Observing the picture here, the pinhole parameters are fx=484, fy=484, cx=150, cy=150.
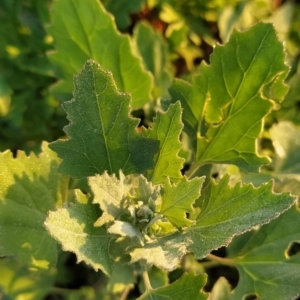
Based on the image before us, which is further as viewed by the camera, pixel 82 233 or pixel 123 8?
pixel 123 8

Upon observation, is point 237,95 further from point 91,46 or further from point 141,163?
point 91,46

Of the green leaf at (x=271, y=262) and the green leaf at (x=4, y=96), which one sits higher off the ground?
the green leaf at (x=4, y=96)

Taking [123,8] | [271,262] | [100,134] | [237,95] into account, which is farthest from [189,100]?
[123,8]

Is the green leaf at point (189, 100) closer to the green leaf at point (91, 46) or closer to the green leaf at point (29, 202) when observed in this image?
the green leaf at point (91, 46)

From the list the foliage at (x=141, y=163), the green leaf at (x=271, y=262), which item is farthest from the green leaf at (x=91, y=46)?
the green leaf at (x=271, y=262)

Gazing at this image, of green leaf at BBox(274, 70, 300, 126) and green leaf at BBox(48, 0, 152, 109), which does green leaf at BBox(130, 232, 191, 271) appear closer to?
green leaf at BBox(48, 0, 152, 109)

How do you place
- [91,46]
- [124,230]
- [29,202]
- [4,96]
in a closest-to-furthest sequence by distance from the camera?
Answer: [124,230]
[29,202]
[91,46]
[4,96]

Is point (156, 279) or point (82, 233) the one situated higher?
point (82, 233)

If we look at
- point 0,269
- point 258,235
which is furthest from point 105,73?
point 0,269
